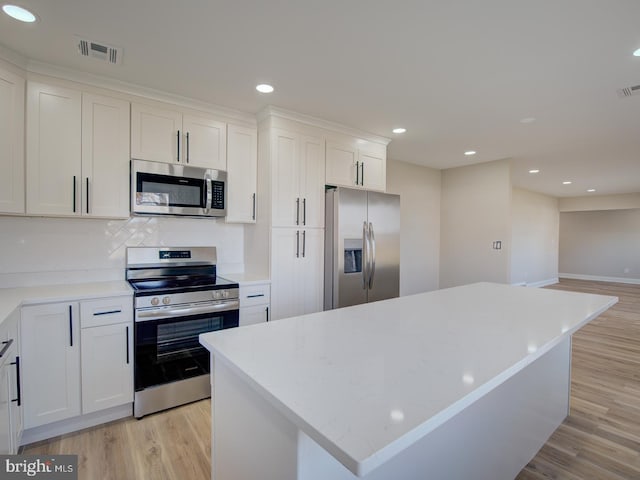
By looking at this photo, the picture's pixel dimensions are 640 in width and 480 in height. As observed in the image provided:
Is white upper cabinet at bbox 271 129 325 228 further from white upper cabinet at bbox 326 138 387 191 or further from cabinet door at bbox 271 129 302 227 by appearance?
white upper cabinet at bbox 326 138 387 191

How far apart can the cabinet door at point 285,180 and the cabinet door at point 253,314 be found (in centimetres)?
76

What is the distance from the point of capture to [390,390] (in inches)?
34.2

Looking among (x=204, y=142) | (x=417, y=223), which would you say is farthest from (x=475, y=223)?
(x=204, y=142)

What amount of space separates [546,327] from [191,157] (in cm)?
277

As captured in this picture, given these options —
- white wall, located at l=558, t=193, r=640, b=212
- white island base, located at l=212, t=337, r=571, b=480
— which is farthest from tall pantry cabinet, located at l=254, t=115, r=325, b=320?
white wall, located at l=558, t=193, r=640, b=212

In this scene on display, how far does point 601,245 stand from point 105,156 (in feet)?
40.2

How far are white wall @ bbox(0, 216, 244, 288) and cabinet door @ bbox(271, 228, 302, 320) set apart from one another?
2.54 ft

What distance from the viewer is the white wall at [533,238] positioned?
7.57 meters

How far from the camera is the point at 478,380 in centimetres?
93

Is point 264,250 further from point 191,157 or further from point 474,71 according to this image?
point 474,71

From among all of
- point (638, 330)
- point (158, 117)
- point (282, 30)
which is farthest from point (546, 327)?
point (638, 330)

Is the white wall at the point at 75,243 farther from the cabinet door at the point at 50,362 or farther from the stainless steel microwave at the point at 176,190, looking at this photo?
the cabinet door at the point at 50,362

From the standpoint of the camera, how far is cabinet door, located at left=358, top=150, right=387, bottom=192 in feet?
12.1

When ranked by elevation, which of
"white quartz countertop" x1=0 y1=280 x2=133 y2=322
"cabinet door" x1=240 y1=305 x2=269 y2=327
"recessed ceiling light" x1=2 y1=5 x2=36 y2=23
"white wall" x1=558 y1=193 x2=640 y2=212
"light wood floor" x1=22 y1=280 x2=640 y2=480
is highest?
"recessed ceiling light" x1=2 y1=5 x2=36 y2=23
